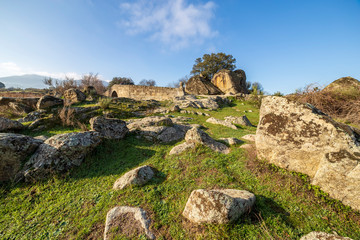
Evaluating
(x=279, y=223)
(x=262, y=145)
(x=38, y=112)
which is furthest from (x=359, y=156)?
(x=38, y=112)

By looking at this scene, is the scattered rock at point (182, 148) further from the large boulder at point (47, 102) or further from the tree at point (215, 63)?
the tree at point (215, 63)

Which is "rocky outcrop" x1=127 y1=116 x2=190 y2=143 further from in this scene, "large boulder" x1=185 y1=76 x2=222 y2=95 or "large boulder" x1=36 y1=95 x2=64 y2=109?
"large boulder" x1=185 y1=76 x2=222 y2=95

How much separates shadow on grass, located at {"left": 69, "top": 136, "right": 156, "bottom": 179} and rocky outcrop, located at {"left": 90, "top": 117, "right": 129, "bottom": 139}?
1.25 ft

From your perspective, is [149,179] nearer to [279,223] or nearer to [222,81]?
[279,223]

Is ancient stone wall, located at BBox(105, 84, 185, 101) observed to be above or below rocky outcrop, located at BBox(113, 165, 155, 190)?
above

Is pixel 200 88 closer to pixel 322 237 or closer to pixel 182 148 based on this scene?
pixel 182 148

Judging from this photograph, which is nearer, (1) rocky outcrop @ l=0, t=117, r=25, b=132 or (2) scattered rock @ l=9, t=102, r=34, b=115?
(1) rocky outcrop @ l=0, t=117, r=25, b=132

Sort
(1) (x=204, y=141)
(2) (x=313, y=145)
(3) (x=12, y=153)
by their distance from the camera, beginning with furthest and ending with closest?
(1) (x=204, y=141)
(3) (x=12, y=153)
(2) (x=313, y=145)

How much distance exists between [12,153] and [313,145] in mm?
9607

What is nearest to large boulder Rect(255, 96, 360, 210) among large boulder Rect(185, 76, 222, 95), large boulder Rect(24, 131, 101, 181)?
large boulder Rect(24, 131, 101, 181)

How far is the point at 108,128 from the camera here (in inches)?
282

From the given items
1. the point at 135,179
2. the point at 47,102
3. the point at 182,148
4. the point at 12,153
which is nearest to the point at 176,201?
the point at 135,179

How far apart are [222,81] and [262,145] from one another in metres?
32.5

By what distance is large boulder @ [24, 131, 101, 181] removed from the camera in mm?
4586
